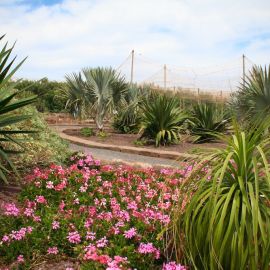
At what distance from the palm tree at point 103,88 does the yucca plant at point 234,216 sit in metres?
13.0

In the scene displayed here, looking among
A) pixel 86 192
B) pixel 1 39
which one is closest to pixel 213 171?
pixel 86 192

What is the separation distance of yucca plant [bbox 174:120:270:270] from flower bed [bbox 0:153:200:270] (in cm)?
26

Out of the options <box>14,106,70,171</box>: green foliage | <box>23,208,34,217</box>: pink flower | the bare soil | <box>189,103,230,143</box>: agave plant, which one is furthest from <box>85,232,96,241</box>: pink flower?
<box>189,103,230,143</box>: agave plant

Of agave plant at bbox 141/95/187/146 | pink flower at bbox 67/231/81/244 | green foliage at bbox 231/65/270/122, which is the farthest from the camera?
agave plant at bbox 141/95/187/146

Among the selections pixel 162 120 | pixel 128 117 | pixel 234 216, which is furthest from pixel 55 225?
pixel 128 117

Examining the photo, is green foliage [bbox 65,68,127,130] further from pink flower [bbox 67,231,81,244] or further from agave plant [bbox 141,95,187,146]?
Result: pink flower [bbox 67,231,81,244]

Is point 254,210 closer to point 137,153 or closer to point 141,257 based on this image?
point 141,257

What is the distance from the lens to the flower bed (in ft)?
10.8

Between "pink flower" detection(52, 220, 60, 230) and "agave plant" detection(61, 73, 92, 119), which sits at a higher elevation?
"agave plant" detection(61, 73, 92, 119)

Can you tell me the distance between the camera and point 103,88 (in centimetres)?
1602

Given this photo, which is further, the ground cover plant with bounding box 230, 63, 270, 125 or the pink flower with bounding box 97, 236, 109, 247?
the ground cover plant with bounding box 230, 63, 270, 125

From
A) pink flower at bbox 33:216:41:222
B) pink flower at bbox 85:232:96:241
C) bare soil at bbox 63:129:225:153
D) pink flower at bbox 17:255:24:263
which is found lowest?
bare soil at bbox 63:129:225:153

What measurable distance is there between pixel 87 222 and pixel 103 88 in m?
12.4

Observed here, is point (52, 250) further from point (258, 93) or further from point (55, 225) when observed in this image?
point (258, 93)
